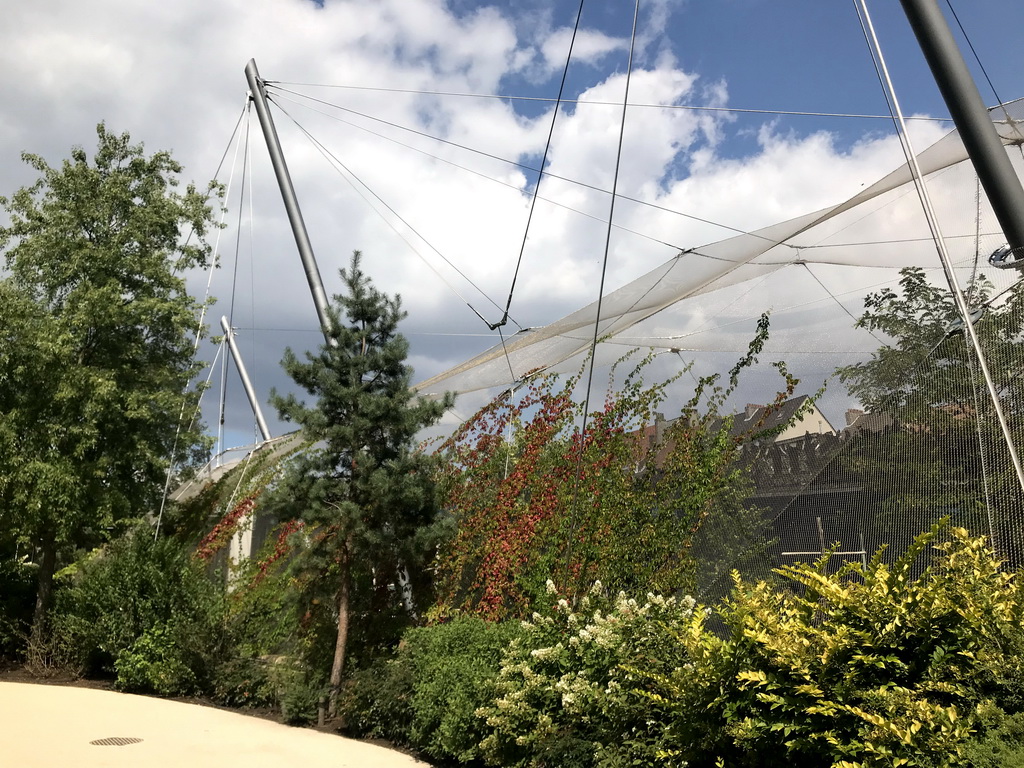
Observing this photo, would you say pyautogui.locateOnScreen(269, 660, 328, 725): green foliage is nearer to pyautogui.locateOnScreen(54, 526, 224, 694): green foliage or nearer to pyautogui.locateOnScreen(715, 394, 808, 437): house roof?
pyautogui.locateOnScreen(54, 526, 224, 694): green foliage

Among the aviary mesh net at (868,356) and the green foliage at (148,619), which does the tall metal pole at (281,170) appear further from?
the aviary mesh net at (868,356)

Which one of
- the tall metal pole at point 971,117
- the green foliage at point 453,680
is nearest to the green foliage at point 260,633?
the green foliage at point 453,680

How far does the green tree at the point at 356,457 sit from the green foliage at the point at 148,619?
194 centimetres

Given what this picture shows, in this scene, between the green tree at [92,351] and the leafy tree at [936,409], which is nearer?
the leafy tree at [936,409]

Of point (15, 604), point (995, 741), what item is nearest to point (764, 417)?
point (995, 741)

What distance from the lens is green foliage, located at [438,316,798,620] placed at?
711 cm

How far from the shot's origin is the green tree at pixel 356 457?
819 cm

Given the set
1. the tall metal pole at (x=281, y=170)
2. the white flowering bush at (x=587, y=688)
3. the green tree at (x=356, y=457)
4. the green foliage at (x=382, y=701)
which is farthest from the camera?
the tall metal pole at (x=281, y=170)

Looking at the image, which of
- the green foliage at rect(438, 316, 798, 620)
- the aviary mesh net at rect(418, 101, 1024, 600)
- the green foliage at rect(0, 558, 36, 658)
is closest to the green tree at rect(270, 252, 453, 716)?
the green foliage at rect(438, 316, 798, 620)

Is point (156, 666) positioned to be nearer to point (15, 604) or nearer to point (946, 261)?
point (15, 604)

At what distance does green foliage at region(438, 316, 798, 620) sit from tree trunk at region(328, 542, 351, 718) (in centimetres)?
100

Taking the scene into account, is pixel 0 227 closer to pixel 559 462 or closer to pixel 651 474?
pixel 559 462

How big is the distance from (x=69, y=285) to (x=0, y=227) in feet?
4.14

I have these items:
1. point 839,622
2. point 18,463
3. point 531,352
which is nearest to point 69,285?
point 18,463
